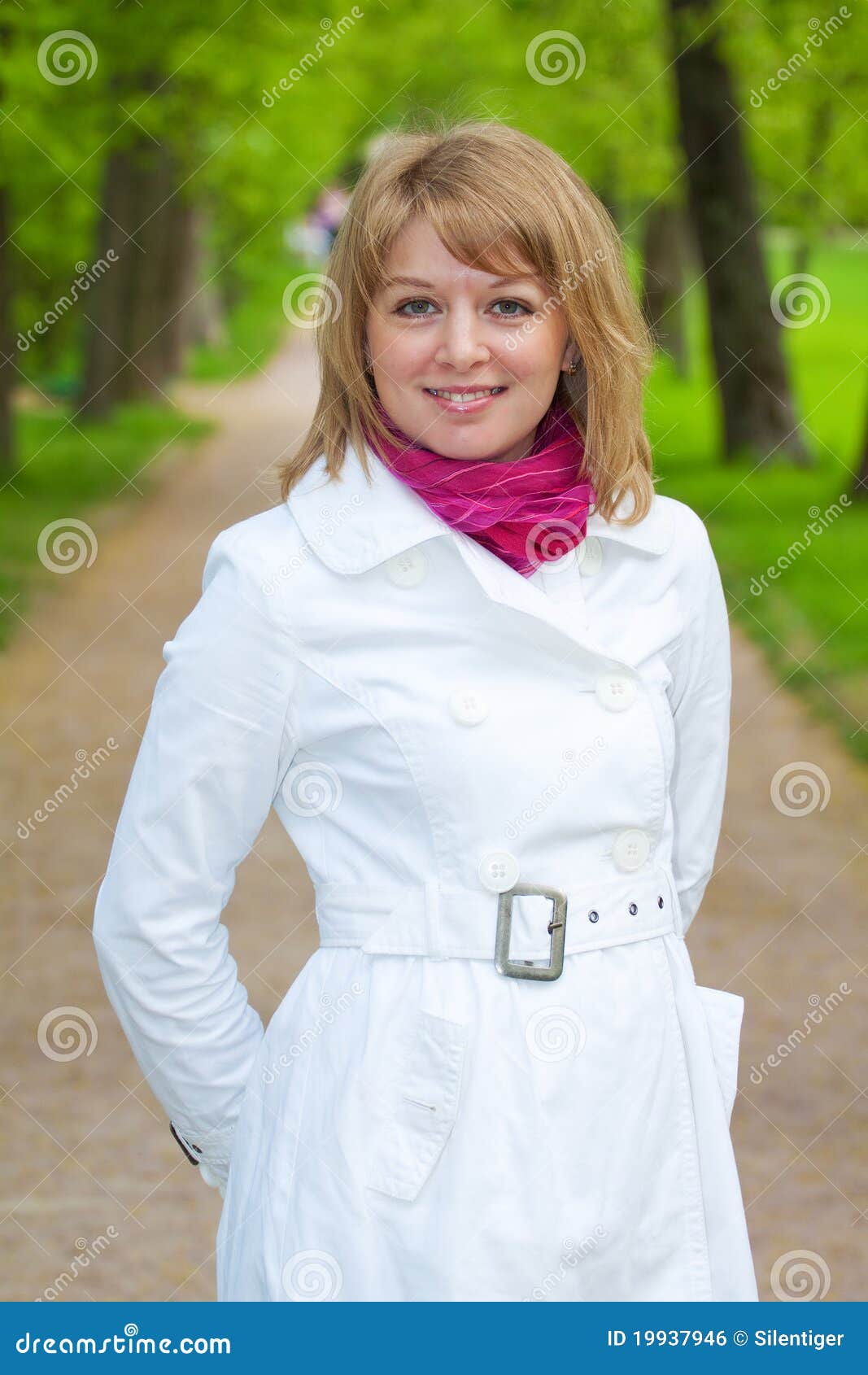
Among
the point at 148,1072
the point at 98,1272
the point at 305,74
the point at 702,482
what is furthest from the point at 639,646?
the point at 305,74

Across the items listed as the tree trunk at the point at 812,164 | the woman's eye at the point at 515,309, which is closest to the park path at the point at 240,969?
the woman's eye at the point at 515,309

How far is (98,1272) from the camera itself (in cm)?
422

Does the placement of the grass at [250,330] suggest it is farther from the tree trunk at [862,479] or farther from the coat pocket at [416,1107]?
the coat pocket at [416,1107]

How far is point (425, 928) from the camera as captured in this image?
2.14 metres

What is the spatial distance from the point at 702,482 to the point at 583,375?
45.9 ft

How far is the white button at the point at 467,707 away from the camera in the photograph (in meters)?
2.14

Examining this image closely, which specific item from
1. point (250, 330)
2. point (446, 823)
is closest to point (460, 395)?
point (446, 823)

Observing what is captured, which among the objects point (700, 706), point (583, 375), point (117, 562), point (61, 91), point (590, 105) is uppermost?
point (590, 105)

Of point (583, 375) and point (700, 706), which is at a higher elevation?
point (583, 375)

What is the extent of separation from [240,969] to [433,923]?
3.96 meters

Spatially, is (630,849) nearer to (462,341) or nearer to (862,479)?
(462,341)

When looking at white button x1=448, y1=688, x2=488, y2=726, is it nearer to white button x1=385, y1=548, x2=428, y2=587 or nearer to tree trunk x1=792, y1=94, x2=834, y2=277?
white button x1=385, y1=548, x2=428, y2=587

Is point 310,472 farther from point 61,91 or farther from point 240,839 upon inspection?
point 61,91

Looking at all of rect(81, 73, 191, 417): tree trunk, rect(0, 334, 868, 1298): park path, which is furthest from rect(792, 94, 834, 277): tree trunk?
rect(0, 334, 868, 1298): park path
